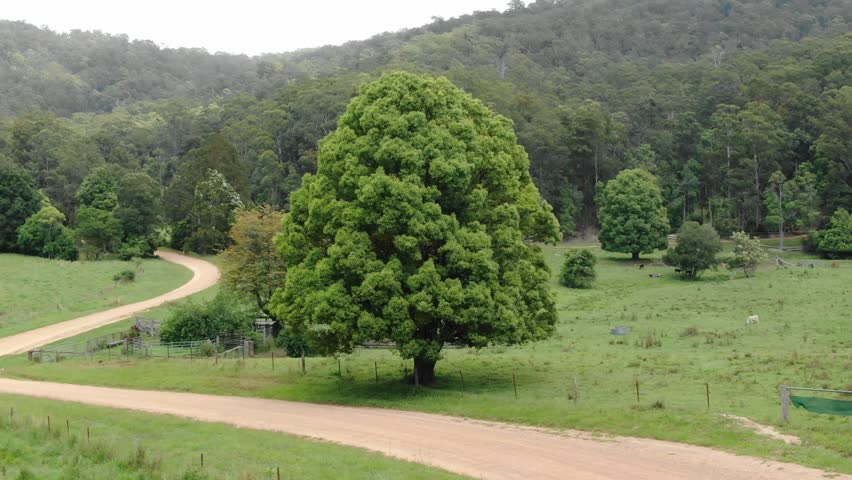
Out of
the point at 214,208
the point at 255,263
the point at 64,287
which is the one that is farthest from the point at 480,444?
the point at 214,208

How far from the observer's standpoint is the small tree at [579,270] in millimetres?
63938

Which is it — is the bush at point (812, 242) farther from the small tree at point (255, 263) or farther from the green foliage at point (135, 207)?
the green foliage at point (135, 207)

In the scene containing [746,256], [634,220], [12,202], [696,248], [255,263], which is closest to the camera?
[255,263]

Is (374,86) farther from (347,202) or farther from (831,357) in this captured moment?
(831,357)

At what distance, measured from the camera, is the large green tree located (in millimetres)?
26109

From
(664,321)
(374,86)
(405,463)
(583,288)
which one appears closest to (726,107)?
(583,288)

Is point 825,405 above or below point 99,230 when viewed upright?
below

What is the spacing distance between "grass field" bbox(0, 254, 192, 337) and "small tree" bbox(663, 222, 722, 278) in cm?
4280

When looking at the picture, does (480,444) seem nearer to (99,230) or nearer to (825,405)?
(825,405)

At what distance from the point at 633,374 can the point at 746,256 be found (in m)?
39.4

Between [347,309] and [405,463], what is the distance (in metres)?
8.43

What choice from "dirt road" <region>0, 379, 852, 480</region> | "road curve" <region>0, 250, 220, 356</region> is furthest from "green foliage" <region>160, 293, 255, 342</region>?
"dirt road" <region>0, 379, 852, 480</region>

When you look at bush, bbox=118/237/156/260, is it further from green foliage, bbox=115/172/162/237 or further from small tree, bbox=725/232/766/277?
small tree, bbox=725/232/766/277

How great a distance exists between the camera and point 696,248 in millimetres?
65875
